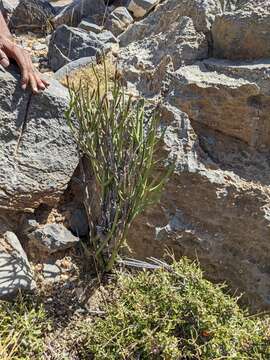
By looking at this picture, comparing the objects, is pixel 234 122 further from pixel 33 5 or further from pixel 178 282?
pixel 33 5

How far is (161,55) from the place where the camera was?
3.47 m

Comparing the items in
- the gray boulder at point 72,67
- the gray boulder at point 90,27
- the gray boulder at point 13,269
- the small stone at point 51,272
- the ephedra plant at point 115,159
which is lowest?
the small stone at point 51,272

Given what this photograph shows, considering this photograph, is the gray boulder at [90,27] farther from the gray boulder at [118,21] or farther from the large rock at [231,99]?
the large rock at [231,99]

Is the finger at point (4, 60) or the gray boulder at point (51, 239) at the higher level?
the finger at point (4, 60)

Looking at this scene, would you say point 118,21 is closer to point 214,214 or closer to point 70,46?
point 70,46

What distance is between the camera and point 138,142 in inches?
101

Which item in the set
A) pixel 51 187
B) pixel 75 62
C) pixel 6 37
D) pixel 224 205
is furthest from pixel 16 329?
pixel 75 62

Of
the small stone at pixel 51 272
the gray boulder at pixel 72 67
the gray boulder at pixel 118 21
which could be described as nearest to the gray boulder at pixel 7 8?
the gray boulder at pixel 118 21

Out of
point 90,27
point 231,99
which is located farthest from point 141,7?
point 231,99

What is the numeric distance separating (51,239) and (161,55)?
1.52m

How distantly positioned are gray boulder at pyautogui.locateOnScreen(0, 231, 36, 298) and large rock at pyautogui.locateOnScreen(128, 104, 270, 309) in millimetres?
656

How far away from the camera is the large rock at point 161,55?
3.28 m

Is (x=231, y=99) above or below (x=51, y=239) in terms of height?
above

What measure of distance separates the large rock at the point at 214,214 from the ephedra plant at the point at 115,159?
A: 0.26m
